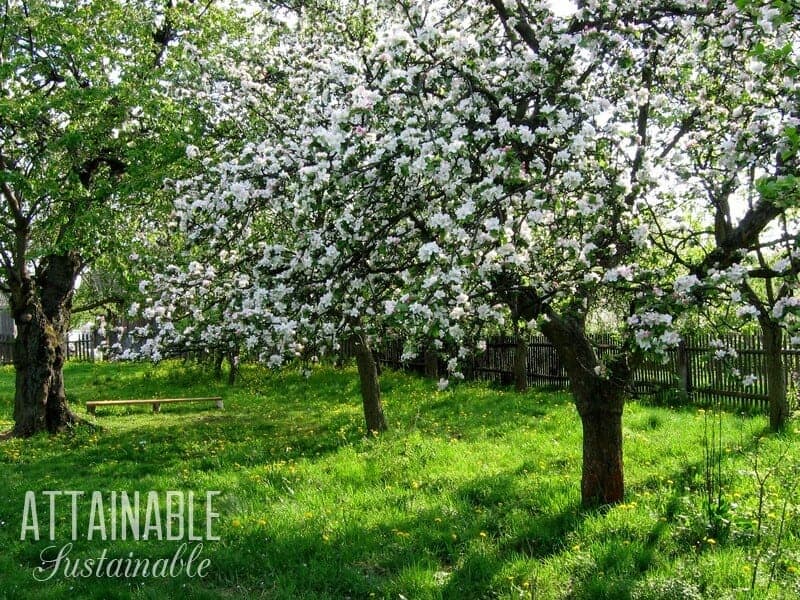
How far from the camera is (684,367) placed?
1503 centimetres

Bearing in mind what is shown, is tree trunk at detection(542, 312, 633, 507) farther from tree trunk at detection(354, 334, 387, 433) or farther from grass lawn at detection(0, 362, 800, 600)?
tree trunk at detection(354, 334, 387, 433)

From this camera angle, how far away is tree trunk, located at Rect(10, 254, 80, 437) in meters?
13.6

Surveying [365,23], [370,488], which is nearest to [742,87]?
[370,488]

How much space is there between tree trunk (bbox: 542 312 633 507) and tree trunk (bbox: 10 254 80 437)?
447 inches

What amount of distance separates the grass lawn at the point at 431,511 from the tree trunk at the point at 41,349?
0.72 meters

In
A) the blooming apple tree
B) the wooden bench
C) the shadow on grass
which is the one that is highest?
the blooming apple tree

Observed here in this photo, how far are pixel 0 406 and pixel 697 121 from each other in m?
19.1

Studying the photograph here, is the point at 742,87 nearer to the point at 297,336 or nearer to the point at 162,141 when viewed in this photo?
the point at 297,336

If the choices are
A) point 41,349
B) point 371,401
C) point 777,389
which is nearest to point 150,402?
point 41,349

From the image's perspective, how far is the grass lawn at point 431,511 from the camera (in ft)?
18.2

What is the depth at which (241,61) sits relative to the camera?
11406 mm

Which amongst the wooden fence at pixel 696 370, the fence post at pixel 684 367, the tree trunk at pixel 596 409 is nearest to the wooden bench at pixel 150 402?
the wooden fence at pixel 696 370

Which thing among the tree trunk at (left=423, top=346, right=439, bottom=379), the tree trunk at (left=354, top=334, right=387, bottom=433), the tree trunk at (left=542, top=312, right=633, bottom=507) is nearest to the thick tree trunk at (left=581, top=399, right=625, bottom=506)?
the tree trunk at (left=542, top=312, right=633, bottom=507)

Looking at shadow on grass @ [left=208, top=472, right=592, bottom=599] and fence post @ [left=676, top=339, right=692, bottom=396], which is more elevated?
fence post @ [left=676, top=339, right=692, bottom=396]
